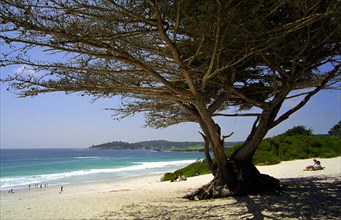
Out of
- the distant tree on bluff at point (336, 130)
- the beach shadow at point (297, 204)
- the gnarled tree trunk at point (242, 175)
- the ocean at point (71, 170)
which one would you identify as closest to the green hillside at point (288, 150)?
the ocean at point (71, 170)

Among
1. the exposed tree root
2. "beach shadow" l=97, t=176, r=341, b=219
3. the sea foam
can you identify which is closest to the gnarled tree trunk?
the exposed tree root

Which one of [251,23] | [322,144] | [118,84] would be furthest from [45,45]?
[322,144]

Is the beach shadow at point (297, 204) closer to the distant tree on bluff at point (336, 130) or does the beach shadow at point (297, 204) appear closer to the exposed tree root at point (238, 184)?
the exposed tree root at point (238, 184)

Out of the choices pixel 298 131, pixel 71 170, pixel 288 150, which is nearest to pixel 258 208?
pixel 288 150

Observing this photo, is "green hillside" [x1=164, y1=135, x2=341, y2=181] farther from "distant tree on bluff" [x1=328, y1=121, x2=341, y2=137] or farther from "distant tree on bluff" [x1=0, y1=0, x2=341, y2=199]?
"distant tree on bluff" [x1=328, y1=121, x2=341, y2=137]

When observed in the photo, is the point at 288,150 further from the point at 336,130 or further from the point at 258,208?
the point at 336,130

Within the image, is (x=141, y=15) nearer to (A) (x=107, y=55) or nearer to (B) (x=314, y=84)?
(A) (x=107, y=55)

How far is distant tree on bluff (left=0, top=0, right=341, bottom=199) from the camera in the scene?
18.7 feet

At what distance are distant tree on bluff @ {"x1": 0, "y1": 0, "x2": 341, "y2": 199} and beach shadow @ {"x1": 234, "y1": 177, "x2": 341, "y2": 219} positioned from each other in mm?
857

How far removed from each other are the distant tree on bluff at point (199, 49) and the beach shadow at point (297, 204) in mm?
857

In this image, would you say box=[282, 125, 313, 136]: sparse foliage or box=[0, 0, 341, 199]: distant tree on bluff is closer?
box=[0, 0, 341, 199]: distant tree on bluff

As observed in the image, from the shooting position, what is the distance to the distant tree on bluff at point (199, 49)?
5711 millimetres

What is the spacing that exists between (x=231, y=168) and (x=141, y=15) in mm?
4757

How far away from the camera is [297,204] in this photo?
6.86 m
